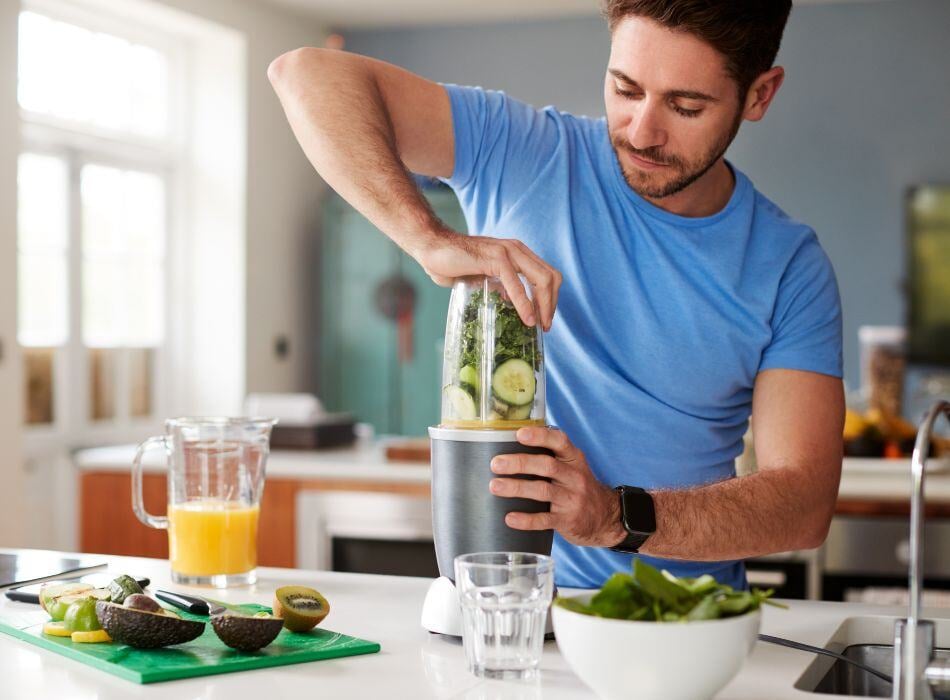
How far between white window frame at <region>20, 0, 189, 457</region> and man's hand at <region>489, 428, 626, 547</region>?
155 inches

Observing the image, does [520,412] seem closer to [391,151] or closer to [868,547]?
[391,151]

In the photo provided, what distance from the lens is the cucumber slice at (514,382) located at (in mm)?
1264

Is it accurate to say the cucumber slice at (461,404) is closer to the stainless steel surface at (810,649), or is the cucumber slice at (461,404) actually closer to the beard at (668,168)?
the stainless steel surface at (810,649)

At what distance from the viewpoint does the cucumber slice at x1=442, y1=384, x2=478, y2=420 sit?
4.13ft

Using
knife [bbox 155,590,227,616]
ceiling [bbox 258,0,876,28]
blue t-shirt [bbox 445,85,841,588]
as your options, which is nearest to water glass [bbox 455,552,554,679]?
knife [bbox 155,590,227,616]

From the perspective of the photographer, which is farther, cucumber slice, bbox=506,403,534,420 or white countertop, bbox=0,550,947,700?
cucumber slice, bbox=506,403,534,420

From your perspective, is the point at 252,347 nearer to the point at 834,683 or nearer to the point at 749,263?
the point at 749,263

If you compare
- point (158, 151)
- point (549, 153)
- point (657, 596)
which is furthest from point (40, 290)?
point (657, 596)

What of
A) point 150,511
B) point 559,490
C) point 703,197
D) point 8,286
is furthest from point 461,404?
point 8,286

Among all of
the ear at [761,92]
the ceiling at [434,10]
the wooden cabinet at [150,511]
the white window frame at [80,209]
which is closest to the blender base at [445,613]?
the ear at [761,92]

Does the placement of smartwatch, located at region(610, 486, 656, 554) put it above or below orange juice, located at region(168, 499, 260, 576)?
above

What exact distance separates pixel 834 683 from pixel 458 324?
22.8 inches

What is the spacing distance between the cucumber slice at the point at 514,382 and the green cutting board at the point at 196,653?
0.96 feet

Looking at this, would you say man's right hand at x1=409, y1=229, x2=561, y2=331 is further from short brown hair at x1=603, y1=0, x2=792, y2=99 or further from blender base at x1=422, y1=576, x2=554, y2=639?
short brown hair at x1=603, y1=0, x2=792, y2=99
